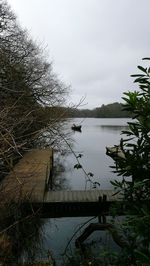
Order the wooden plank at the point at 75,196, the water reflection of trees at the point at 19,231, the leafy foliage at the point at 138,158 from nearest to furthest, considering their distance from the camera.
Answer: the leafy foliage at the point at 138,158 < the water reflection of trees at the point at 19,231 < the wooden plank at the point at 75,196

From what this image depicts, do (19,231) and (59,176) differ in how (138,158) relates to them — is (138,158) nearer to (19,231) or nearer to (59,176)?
(19,231)

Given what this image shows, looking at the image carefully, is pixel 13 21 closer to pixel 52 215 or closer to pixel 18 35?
pixel 18 35

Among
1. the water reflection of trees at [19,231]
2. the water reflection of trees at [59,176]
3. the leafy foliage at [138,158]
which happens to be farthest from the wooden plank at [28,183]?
the leafy foliage at [138,158]

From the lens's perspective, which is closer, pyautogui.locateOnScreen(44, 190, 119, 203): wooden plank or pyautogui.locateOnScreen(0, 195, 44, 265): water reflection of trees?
pyautogui.locateOnScreen(0, 195, 44, 265): water reflection of trees

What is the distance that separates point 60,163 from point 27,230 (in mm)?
16539

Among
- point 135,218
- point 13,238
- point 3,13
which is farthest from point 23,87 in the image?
point 3,13

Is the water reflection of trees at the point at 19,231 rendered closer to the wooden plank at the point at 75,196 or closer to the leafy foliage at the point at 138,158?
the wooden plank at the point at 75,196

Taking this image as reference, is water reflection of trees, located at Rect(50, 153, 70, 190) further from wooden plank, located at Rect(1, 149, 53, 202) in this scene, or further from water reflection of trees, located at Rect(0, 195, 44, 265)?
water reflection of trees, located at Rect(0, 195, 44, 265)

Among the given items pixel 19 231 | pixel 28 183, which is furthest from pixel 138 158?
pixel 28 183

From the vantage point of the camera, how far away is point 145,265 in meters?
1.74

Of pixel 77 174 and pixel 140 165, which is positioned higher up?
pixel 140 165

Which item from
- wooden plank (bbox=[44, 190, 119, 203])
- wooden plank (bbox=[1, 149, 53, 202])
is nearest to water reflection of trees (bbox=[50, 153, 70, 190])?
wooden plank (bbox=[1, 149, 53, 202])

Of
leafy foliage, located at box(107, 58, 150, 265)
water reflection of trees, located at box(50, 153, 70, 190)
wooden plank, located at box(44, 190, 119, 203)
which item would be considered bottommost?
water reflection of trees, located at box(50, 153, 70, 190)

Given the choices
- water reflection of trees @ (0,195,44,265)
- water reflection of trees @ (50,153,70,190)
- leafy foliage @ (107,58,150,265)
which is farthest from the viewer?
water reflection of trees @ (50,153,70,190)
